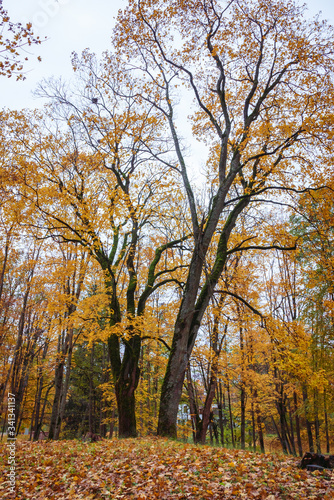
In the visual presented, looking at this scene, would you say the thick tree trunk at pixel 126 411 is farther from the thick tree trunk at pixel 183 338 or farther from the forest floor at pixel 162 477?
the forest floor at pixel 162 477

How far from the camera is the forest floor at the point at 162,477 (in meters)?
3.22

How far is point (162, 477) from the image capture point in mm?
3627

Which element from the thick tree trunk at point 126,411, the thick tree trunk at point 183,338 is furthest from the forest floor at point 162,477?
the thick tree trunk at point 126,411

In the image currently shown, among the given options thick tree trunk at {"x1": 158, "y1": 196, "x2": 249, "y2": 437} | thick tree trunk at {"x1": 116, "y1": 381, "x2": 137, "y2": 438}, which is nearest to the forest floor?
thick tree trunk at {"x1": 158, "y1": 196, "x2": 249, "y2": 437}

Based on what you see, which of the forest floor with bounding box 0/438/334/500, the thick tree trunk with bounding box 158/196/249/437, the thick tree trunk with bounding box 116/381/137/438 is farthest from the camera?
the thick tree trunk with bounding box 116/381/137/438

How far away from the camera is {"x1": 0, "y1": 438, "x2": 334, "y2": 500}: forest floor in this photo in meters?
3.22

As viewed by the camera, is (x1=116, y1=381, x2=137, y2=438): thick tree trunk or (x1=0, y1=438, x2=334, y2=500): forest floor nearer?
(x1=0, y1=438, x2=334, y2=500): forest floor

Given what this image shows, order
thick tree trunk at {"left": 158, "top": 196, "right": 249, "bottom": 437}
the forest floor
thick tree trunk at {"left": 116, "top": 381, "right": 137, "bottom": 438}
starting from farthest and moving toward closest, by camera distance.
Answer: thick tree trunk at {"left": 116, "top": 381, "right": 137, "bottom": 438}, thick tree trunk at {"left": 158, "top": 196, "right": 249, "bottom": 437}, the forest floor

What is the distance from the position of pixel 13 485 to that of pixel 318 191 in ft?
26.1

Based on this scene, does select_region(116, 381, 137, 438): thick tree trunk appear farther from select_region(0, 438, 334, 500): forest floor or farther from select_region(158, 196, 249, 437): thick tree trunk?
select_region(0, 438, 334, 500): forest floor

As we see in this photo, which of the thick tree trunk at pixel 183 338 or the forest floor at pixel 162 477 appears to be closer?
the forest floor at pixel 162 477

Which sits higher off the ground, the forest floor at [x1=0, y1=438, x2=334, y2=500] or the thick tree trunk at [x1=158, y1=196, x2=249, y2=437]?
the thick tree trunk at [x1=158, y1=196, x2=249, y2=437]

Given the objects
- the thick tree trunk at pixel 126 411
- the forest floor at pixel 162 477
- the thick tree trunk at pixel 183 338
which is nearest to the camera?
the forest floor at pixel 162 477

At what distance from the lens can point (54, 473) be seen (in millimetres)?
4199
